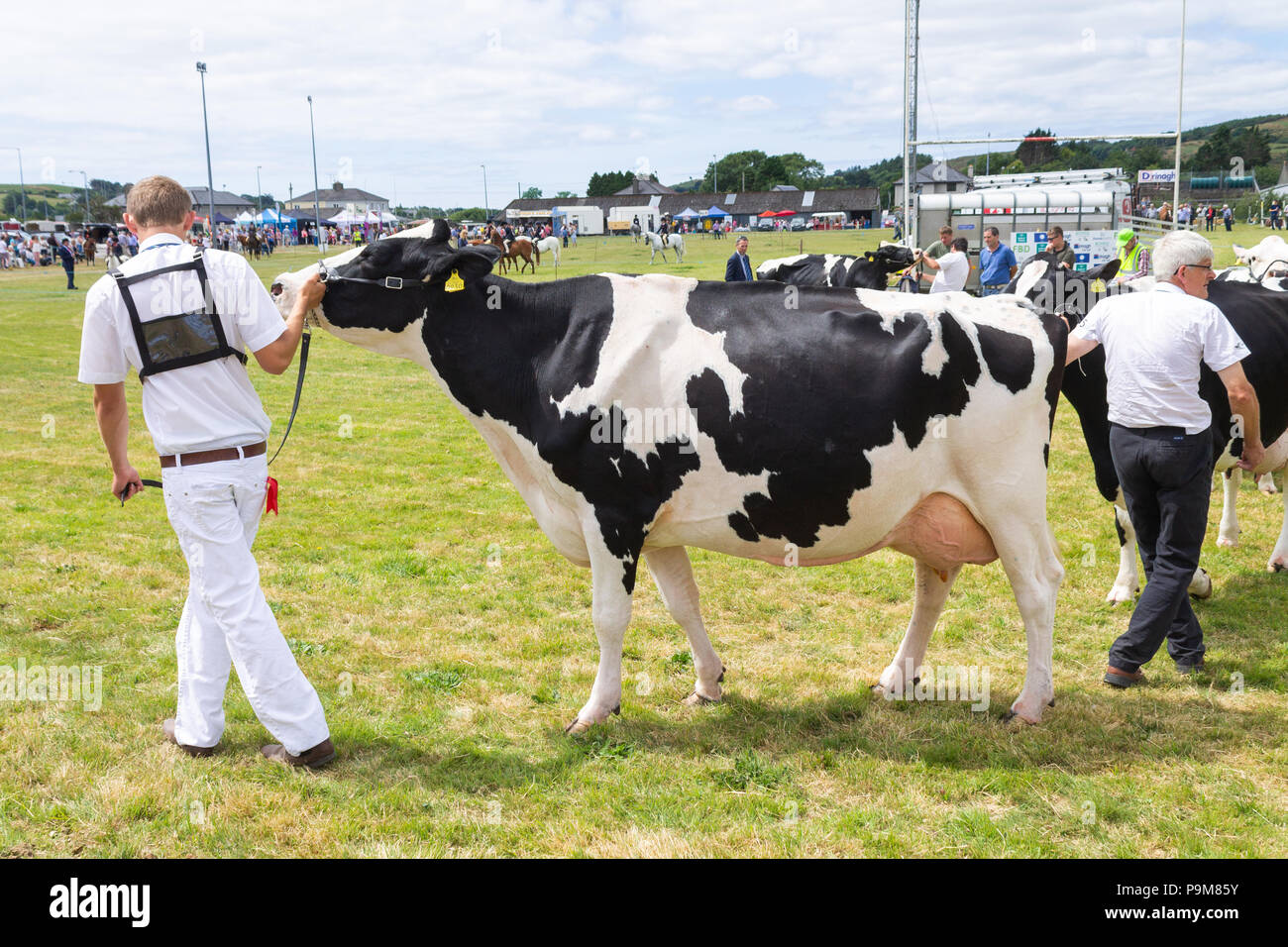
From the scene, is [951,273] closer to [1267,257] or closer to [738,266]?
[738,266]

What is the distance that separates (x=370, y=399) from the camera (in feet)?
51.9

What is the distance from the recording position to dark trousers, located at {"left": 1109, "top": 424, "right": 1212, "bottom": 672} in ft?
17.6

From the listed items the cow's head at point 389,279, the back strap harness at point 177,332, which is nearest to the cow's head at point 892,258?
the cow's head at point 389,279

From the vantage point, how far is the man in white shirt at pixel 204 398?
4.38 meters

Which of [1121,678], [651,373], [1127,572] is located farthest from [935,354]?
[1127,572]

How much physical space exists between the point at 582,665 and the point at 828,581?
2.33 metres

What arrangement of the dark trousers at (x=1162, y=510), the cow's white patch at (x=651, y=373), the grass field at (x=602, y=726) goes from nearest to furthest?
the grass field at (x=602, y=726)
the cow's white patch at (x=651, y=373)
the dark trousers at (x=1162, y=510)

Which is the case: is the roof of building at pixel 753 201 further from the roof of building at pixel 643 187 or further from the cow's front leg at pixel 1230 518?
the cow's front leg at pixel 1230 518

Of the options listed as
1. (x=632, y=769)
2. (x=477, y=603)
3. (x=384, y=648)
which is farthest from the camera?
(x=477, y=603)

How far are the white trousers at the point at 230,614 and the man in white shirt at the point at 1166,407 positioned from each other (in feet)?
13.8

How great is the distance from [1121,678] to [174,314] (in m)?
5.23

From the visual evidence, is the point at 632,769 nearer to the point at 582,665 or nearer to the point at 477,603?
the point at 582,665
